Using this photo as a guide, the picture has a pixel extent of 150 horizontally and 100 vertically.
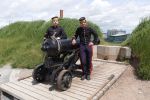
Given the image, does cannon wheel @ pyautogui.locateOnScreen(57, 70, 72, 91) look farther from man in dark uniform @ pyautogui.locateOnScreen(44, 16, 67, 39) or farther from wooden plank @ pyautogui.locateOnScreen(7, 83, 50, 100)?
man in dark uniform @ pyautogui.locateOnScreen(44, 16, 67, 39)

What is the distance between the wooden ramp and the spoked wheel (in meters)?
0.19

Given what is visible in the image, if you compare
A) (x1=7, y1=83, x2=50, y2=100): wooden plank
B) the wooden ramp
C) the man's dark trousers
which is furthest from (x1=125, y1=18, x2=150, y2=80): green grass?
(x1=7, y1=83, x2=50, y2=100): wooden plank

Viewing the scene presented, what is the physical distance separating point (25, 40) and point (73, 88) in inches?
365

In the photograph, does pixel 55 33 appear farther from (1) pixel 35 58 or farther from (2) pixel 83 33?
(1) pixel 35 58

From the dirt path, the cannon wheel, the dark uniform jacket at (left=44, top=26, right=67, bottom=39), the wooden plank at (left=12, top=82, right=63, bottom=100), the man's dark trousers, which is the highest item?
the dark uniform jacket at (left=44, top=26, right=67, bottom=39)

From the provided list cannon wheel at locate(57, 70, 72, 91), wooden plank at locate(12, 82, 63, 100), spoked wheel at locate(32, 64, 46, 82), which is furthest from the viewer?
spoked wheel at locate(32, 64, 46, 82)

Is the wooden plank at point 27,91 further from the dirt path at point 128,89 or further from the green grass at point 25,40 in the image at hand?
the green grass at point 25,40

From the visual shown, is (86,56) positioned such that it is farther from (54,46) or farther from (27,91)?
(27,91)

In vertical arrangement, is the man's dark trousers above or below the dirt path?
above

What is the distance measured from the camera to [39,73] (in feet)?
27.2

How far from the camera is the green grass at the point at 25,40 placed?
13038 millimetres

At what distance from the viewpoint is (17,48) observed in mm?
15438

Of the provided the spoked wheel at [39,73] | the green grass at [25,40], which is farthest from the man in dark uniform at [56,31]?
the green grass at [25,40]

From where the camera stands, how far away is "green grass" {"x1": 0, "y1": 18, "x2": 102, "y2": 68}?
13038mm
